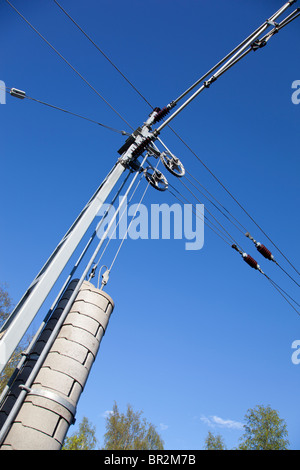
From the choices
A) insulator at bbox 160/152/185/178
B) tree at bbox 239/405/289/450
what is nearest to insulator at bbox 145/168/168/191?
insulator at bbox 160/152/185/178

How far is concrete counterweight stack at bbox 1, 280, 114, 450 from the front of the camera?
3.39 meters

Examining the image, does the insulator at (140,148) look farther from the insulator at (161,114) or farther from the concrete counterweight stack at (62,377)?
the concrete counterweight stack at (62,377)

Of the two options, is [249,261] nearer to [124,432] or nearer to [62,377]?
[62,377]

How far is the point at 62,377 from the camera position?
12.5 ft

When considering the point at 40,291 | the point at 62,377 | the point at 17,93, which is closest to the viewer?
the point at 62,377

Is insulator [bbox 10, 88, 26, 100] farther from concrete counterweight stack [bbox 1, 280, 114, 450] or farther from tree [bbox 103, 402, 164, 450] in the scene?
tree [bbox 103, 402, 164, 450]

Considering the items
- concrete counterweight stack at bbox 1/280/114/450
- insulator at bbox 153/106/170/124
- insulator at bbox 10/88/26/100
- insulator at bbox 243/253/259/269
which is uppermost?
insulator at bbox 153/106/170/124

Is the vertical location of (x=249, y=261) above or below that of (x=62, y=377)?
above

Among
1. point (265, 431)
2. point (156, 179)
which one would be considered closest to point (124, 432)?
point (265, 431)

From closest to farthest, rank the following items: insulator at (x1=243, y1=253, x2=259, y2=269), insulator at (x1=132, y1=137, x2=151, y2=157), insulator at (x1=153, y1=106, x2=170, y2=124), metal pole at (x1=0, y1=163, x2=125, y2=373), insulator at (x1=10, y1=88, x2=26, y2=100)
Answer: metal pole at (x1=0, y1=163, x2=125, y2=373), insulator at (x1=10, y1=88, x2=26, y2=100), insulator at (x1=132, y1=137, x2=151, y2=157), insulator at (x1=153, y1=106, x2=170, y2=124), insulator at (x1=243, y1=253, x2=259, y2=269)
